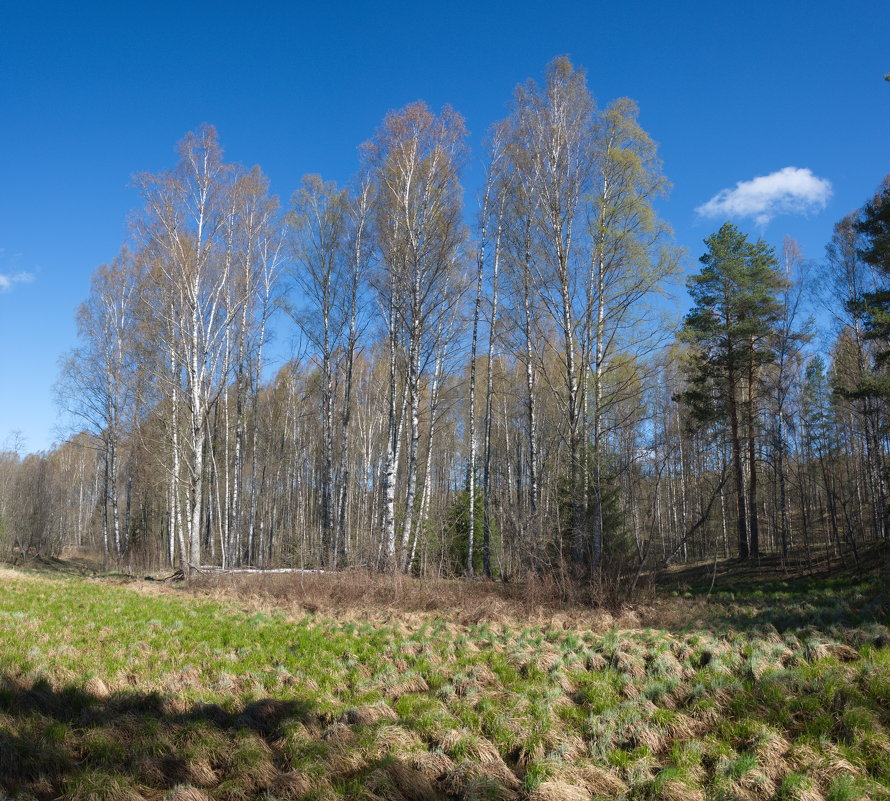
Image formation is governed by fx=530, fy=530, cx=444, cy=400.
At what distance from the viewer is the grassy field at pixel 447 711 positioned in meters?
3.21

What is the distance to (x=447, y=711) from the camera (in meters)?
4.40

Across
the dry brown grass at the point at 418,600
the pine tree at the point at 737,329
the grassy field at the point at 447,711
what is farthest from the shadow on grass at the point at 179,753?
the pine tree at the point at 737,329

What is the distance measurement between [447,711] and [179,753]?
6.57 ft

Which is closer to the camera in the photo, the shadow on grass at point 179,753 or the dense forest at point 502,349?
the shadow on grass at point 179,753

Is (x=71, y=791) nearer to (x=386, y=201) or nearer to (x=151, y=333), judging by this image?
(x=386, y=201)

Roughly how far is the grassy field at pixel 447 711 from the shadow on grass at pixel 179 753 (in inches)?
0.6

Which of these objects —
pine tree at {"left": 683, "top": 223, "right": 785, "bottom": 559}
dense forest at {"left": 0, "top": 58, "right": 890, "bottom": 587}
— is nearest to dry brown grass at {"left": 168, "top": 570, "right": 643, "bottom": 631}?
dense forest at {"left": 0, "top": 58, "right": 890, "bottom": 587}

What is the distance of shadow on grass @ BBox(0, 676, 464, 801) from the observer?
3143mm

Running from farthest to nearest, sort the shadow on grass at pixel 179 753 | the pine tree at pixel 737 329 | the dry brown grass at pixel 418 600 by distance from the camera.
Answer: the pine tree at pixel 737 329 < the dry brown grass at pixel 418 600 < the shadow on grass at pixel 179 753

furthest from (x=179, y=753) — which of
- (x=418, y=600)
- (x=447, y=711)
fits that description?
(x=418, y=600)

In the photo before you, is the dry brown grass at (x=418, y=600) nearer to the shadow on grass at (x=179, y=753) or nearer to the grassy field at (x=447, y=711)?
the grassy field at (x=447, y=711)

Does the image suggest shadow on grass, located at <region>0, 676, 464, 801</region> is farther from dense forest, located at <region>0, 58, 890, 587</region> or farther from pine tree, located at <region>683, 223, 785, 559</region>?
pine tree, located at <region>683, 223, 785, 559</region>

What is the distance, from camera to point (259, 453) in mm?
30594

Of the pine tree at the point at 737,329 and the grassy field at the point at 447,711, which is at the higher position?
the pine tree at the point at 737,329
